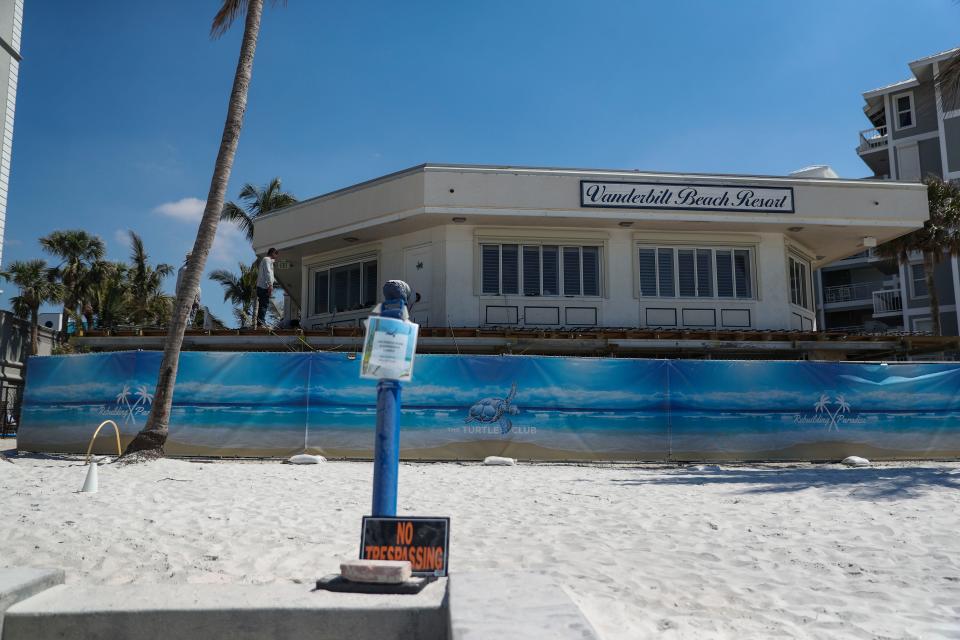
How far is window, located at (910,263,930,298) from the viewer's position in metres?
42.9

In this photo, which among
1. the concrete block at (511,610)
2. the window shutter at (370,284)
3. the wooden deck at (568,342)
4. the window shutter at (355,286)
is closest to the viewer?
the concrete block at (511,610)

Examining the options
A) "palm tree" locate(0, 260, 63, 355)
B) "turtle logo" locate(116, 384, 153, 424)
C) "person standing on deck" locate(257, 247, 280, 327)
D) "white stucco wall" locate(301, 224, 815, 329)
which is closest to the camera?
"turtle logo" locate(116, 384, 153, 424)

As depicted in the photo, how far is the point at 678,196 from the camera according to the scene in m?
19.6

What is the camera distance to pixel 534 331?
18.2 meters

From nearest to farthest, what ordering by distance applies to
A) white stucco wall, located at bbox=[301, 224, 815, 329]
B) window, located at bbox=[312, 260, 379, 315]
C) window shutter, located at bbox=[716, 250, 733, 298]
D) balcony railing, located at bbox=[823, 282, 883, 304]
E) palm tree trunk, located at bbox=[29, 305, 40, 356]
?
1. white stucco wall, located at bbox=[301, 224, 815, 329]
2. window shutter, located at bbox=[716, 250, 733, 298]
3. window, located at bbox=[312, 260, 379, 315]
4. palm tree trunk, located at bbox=[29, 305, 40, 356]
5. balcony railing, located at bbox=[823, 282, 883, 304]

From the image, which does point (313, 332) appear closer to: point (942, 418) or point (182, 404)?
point (182, 404)

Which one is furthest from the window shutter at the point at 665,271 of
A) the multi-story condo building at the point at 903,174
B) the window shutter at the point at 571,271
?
the multi-story condo building at the point at 903,174

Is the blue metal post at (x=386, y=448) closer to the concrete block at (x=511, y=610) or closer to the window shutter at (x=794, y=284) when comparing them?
the concrete block at (x=511, y=610)

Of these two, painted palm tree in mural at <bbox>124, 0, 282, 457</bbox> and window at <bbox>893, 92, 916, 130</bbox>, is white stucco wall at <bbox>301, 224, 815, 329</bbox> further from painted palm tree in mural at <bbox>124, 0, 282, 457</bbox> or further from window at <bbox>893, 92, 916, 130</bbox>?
window at <bbox>893, 92, 916, 130</bbox>

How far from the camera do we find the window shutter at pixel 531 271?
2017cm

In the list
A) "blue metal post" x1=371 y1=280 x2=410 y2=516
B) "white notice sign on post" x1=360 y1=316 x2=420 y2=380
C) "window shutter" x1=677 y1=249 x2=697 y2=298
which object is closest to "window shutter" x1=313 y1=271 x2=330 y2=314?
"window shutter" x1=677 y1=249 x2=697 y2=298

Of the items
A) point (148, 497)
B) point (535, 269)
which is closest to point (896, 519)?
point (148, 497)

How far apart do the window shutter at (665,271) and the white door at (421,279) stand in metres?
6.67

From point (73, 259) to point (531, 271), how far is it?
3347 cm
